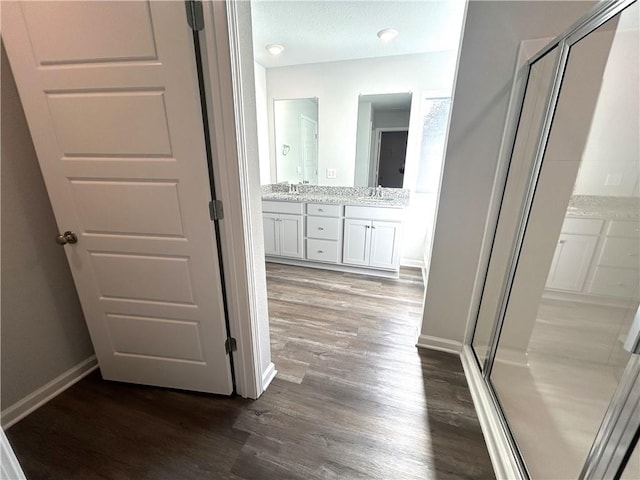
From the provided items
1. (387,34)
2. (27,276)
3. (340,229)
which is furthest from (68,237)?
(387,34)

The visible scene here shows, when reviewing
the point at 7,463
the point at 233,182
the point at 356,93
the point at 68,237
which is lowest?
the point at 7,463

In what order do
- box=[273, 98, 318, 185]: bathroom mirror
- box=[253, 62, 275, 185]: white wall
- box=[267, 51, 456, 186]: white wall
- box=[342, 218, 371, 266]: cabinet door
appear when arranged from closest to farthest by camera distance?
box=[267, 51, 456, 186]: white wall
box=[342, 218, 371, 266]: cabinet door
box=[253, 62, 275, 185]: white wall
box=[273, 98, 318, 185]: bathroom mirror

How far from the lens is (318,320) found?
2.26m

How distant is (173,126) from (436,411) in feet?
6.29

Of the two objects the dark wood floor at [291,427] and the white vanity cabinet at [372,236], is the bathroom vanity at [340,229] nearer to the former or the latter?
the white vanity cabinet at [372,236]

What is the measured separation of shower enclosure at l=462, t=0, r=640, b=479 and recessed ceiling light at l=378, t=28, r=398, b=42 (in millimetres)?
1393

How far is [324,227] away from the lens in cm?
317

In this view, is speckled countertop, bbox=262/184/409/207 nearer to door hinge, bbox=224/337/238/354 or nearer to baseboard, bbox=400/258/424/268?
baseboard, bbox=400/258/424/268

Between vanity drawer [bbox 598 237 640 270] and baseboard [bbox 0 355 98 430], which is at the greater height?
vanity drawer [bbox 598 237 640 270]

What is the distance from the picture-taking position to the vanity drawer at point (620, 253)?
4.18ft

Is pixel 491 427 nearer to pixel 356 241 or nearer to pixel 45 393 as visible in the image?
pixel 356 241

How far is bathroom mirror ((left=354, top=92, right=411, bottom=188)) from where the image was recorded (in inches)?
123

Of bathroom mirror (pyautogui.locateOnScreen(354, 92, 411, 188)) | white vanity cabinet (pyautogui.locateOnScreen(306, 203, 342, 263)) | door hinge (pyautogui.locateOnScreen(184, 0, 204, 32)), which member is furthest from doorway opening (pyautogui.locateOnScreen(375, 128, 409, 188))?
door hinge (pyautogui.locateOnScreen(184, 0, 204, 32))

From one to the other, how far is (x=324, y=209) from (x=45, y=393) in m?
2.58
